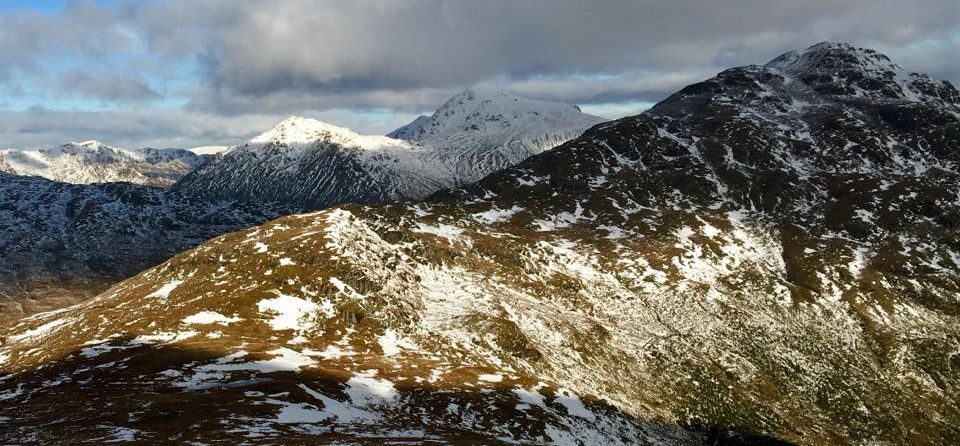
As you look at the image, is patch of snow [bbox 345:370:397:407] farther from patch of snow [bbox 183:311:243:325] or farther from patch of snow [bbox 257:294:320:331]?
patch of snow [bbox 183:311:243:325]

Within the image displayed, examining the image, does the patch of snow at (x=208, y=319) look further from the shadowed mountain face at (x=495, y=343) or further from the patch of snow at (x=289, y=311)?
the patch of snow at (x=289, y=311)

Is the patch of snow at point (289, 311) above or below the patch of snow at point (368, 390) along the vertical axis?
above

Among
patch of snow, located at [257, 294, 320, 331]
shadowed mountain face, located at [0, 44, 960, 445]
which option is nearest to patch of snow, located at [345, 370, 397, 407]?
shadowed mountain face, located at [0, 44, 960, 445]

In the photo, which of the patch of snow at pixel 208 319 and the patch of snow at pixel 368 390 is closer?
the patch of snow at pixel 368 390

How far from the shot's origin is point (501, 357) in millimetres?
116750

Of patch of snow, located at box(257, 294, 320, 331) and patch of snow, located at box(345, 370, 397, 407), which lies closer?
patch of snow, located at box(345, 370, 397, 407)

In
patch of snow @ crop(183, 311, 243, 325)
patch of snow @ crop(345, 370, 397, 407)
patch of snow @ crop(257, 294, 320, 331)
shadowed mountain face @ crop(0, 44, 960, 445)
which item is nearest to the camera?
shadowed mountain face @ crop(0, 44, 960, 445)

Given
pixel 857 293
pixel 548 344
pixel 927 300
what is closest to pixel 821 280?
pixel 857 293

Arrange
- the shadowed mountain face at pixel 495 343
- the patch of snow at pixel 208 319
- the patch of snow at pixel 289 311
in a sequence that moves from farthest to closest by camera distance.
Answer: the patch of snow at pixel 289 311
the patch of snow at pixel 208 319
the shadowed mountain face at pixel 495 343

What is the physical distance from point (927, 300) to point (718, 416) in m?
98.4

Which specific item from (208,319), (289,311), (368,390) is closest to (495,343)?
(289,311)

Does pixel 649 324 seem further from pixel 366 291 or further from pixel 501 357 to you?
pixel 366 291

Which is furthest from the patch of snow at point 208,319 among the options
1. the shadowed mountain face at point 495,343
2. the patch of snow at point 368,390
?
the patch of snow at point 368,390

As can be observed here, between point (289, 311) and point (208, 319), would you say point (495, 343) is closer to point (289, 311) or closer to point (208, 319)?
point (289, 311)
